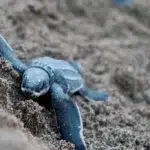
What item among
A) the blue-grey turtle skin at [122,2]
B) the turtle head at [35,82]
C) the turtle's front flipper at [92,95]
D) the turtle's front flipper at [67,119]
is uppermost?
the turtle head at [35,82]

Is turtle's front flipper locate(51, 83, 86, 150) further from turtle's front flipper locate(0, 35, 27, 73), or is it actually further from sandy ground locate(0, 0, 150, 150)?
turtle's front flipper locate(0, 35, 27, 73)

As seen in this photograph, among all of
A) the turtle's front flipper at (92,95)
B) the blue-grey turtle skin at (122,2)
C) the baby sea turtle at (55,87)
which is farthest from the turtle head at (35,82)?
the blue-grey turtle skin at (122,2)

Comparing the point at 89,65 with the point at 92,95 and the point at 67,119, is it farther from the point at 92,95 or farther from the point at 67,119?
the point at 67,119

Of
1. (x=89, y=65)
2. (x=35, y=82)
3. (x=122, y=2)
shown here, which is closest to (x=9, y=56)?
(x=35, y=82)

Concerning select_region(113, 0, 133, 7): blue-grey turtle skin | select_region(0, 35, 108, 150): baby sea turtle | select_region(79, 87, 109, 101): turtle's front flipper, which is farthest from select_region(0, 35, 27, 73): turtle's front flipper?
select_region(113, 0, 133, 7): blue-grey turtle skin

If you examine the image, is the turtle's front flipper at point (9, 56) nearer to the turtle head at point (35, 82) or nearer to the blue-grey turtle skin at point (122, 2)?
the turtle head at point (35, 82)

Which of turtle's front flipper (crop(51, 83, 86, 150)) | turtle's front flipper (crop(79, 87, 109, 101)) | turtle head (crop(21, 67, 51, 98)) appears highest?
turtle head (crop(21, 67, 51, 98))
